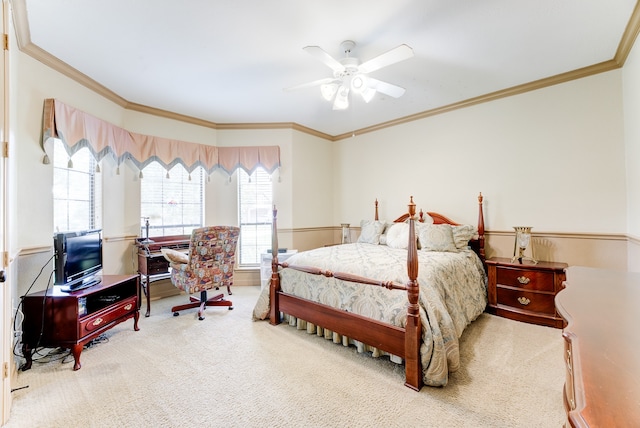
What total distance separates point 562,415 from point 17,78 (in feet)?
15.9

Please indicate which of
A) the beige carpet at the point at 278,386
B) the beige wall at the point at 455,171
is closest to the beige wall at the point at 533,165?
the beige wall at the point at 455,171

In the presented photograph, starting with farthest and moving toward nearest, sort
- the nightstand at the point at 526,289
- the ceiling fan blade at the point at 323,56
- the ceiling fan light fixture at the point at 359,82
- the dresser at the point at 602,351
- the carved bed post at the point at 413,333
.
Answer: the nightstand at the point at 526,289
the ceiling fan light fixture at the point at 359,82
the ceiling fan blade at the point at 323,56
the carved bed post at the point at 413,333
the dresser at the point at 602,351

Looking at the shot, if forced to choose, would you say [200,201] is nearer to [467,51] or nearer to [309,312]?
[309,312]

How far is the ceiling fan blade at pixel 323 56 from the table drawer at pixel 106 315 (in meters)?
2.84

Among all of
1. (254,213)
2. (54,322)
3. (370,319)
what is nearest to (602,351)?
(370,319)

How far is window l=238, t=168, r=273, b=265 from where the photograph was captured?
4.78 m

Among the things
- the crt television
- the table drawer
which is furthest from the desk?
the crt television

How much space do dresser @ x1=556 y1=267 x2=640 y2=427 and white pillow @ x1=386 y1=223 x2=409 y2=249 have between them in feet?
7.12

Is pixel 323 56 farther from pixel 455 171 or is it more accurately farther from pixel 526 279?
pixel 526 279

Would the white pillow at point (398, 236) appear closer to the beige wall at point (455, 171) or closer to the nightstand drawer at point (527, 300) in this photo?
A: the beige wall at point (455, 171)

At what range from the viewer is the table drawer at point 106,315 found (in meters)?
2.31

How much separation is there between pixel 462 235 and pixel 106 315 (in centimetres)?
394

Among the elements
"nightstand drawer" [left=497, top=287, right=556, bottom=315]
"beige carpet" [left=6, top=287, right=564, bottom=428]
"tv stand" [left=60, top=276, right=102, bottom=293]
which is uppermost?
"tv stand" [left=60, top=276, right=102, bottom=293]

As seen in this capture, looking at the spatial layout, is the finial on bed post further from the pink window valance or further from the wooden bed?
the pink window valance
